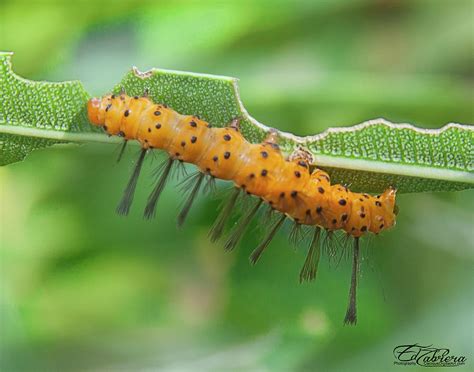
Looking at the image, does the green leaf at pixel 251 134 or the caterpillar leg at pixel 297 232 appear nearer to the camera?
the green leaf at pixel 251 134

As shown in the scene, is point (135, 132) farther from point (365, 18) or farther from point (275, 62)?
point (365, 18)

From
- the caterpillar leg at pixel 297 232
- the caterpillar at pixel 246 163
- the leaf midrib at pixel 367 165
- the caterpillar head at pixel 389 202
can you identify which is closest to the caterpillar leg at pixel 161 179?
the caterpillar at pixel 246 163

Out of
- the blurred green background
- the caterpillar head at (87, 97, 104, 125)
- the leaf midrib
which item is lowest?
the blurred green background

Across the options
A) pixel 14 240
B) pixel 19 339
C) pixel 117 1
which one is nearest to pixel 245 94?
pixel 117 1

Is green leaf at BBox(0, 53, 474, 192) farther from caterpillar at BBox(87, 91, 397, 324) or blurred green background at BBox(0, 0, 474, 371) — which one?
blurred green background at BBox(0, 0, 474, 371)

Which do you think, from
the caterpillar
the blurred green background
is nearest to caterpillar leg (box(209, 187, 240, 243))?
the caterpillar

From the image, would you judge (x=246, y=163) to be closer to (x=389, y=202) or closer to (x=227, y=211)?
(x=227, y=211)

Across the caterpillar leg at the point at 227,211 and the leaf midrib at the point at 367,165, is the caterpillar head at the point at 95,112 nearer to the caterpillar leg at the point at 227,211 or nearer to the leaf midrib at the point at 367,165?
the leaf midrib at the point at 367,165
